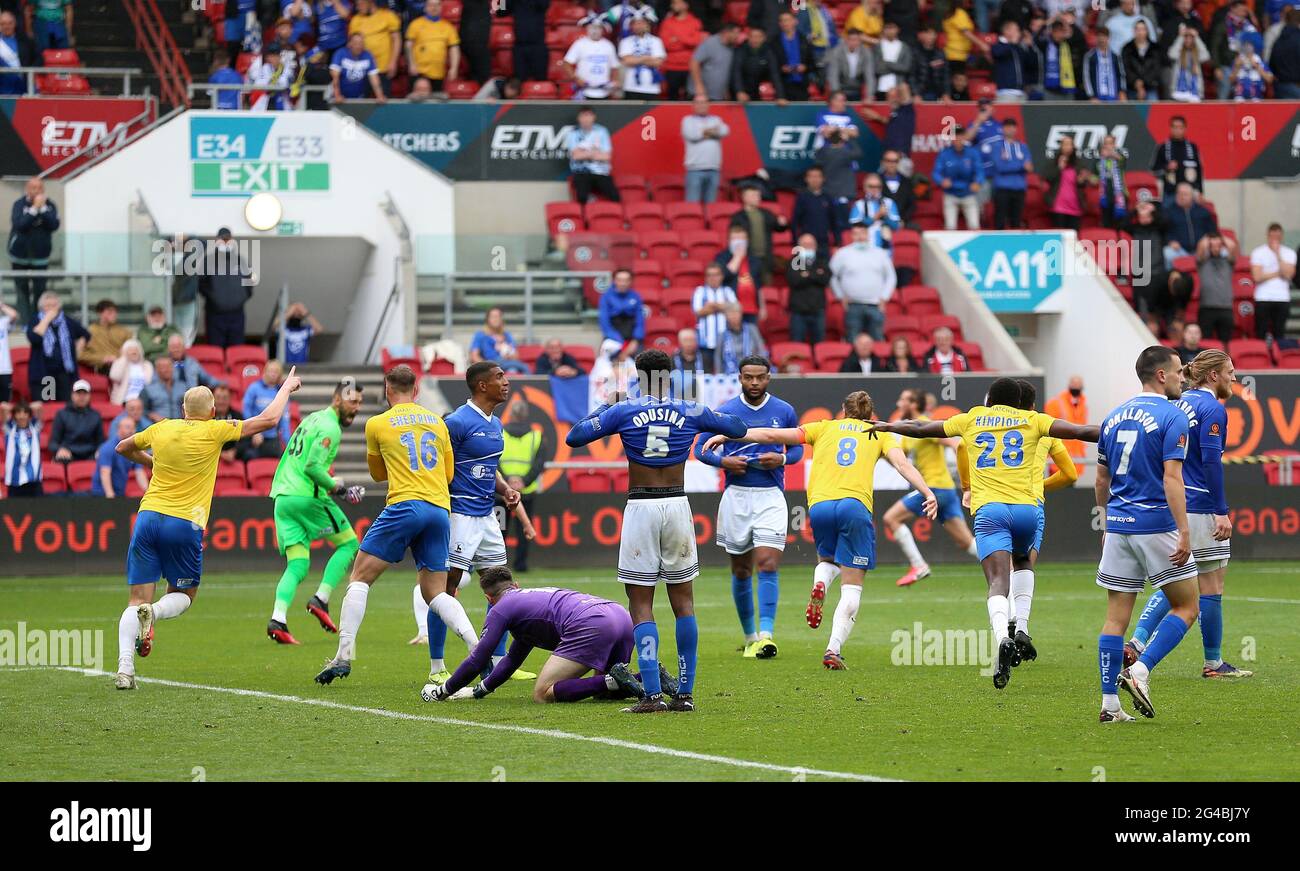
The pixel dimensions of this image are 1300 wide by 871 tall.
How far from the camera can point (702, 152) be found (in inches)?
1120

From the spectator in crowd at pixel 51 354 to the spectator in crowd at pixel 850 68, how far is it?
1276cm

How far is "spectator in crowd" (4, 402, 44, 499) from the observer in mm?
23078

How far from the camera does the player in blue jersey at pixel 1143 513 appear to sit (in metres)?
10.4

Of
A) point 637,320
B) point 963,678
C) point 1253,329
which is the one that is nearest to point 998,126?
point 1253,329

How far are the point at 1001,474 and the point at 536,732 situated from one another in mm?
3957

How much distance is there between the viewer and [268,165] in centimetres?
2767

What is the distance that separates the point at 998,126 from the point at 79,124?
14.3 meters

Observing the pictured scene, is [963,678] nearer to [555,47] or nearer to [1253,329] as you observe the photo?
[1253,329]

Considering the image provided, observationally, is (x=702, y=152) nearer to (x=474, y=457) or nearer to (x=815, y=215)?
(x=815, y=215)

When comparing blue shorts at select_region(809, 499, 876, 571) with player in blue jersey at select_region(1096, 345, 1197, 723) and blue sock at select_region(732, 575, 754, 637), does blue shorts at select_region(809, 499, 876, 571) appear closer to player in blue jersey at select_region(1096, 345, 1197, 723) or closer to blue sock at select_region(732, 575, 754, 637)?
blue sock at select_region(732, 575, 754, 637)

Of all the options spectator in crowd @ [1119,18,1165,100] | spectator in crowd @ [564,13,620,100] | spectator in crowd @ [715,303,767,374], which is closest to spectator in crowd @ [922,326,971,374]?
spectator in crowd @ [715,303,767,374]

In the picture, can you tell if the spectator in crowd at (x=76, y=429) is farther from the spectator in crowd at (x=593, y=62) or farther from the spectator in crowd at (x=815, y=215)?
the spectator in crowd at (x=815, y=215)

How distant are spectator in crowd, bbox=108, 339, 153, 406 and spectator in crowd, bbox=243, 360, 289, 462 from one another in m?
1.39

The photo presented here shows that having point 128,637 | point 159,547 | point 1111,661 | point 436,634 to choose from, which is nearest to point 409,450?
point 436,634
